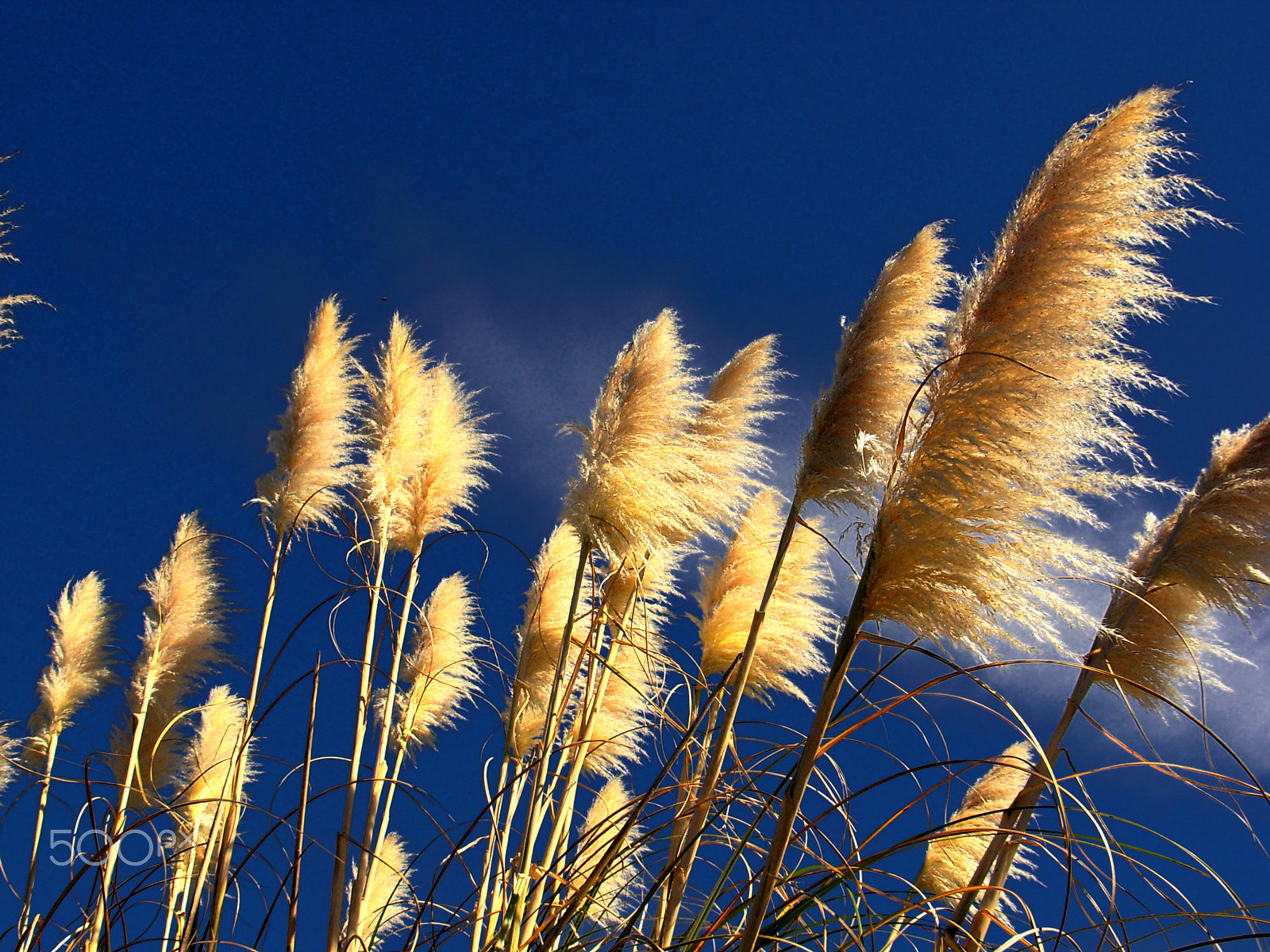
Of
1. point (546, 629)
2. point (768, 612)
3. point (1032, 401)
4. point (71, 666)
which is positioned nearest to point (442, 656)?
point (546, 629)

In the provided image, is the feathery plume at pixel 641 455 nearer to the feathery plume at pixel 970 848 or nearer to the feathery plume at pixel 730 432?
the feathery plume at pixel 730 432

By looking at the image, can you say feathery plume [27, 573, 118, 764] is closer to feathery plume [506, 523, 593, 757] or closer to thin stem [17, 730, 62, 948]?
thin stem [17, 730, 62, 948]

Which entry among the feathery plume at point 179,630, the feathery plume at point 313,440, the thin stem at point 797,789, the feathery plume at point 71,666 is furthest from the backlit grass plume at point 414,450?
the feathery plume at point 71,666

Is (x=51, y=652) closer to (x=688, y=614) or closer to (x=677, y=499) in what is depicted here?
(x=688, y=614)

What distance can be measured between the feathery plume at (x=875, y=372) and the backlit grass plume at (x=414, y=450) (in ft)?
8.11

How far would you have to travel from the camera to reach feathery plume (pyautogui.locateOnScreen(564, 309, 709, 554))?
2639mm

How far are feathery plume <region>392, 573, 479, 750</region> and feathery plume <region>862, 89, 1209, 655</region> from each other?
157 inches

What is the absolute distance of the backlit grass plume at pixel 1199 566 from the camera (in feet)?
10.3

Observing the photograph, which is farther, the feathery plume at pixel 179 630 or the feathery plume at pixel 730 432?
the feathery plume at pixel 179 630

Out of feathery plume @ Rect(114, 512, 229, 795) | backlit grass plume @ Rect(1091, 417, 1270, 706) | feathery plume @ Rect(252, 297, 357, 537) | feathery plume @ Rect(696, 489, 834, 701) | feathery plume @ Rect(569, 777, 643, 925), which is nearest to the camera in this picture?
feathery plume @ Rect(569, 777, 643, 925)

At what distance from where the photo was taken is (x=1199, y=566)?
3.27 meters

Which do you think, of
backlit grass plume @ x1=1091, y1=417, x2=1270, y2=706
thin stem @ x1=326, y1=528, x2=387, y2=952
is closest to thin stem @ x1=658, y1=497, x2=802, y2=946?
thin stem @ x1=326, y1=528, x2=387, y2=952

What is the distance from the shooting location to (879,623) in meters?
1.56

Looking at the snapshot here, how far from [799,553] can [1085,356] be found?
7.87ft
